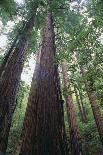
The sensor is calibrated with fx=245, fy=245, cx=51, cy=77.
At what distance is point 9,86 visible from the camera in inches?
281

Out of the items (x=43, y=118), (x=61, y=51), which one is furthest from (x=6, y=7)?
(x=43, y=118)

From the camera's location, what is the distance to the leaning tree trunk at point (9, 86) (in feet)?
20.5

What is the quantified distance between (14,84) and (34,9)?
4558 millimetres

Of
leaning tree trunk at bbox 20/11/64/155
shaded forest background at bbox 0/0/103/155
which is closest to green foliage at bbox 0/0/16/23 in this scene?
shaded forest background at bbox 0/0/103/155

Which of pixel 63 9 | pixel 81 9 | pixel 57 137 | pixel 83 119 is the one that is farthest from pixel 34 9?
pixel 83 119

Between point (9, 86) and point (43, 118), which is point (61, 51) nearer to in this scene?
point (9, 86)

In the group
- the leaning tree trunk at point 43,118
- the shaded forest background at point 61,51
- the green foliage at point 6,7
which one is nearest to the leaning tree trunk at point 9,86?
the shaded forest background at point 61,51

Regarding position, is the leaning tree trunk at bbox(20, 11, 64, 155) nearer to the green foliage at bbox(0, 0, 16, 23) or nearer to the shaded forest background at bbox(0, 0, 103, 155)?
the shaded forest background at bbox(0, 0, 103, 155)

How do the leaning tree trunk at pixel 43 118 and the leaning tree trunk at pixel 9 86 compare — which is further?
the leaning tree trunk at pixel 9 86

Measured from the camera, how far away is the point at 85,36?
7.08 meters

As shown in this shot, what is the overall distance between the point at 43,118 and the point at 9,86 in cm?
205

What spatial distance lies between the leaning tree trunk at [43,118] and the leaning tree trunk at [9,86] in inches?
31.9

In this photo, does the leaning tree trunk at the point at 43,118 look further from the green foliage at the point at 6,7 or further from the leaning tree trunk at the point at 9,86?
the green foliage at the point at 6,7

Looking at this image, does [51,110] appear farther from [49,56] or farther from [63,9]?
[63,9]
